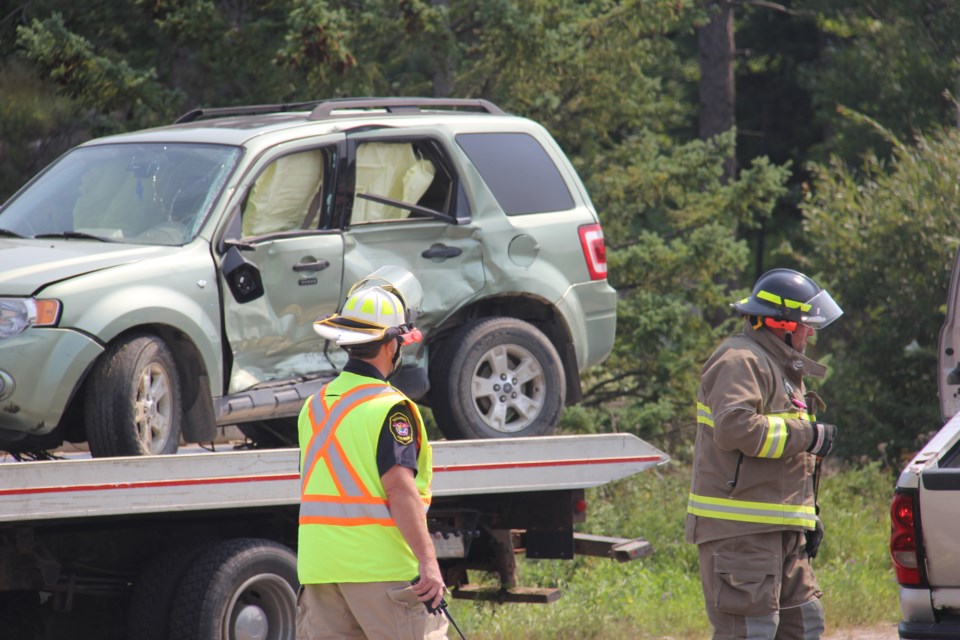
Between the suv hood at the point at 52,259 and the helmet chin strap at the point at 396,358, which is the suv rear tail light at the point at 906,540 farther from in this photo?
the suv hood at the point at 52,259

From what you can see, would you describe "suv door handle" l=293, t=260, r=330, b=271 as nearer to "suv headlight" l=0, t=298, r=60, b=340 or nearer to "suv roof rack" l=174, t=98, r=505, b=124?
"suv roof rack" l=174, t=98, r=505, b=124

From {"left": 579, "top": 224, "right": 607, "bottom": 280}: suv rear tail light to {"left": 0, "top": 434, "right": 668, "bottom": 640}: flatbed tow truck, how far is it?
1400 mm

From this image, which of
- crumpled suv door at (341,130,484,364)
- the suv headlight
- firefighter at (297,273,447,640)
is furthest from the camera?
crumpled suv door at (341,130,484,364)

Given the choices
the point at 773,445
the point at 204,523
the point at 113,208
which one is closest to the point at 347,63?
the point at 113,208

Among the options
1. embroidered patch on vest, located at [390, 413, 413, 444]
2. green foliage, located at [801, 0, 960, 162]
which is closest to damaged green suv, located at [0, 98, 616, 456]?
embroidered patch on vest, located at [390, 413, 413, 444]

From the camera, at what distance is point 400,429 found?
14.1 ft

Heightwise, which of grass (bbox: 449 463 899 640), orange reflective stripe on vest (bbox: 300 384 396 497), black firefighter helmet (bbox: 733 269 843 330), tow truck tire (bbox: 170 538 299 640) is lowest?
grass (bbox: 449 463 899 640)

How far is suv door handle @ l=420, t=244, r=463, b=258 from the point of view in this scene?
7367 mm

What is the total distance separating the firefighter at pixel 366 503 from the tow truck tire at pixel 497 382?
2818mm

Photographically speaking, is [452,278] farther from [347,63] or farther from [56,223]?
[347,63]

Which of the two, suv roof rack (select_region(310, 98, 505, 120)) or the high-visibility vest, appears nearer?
the high-visibility vest

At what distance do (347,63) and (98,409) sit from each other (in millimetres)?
7186

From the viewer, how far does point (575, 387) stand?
26.1ft

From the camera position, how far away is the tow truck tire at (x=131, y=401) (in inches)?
232
